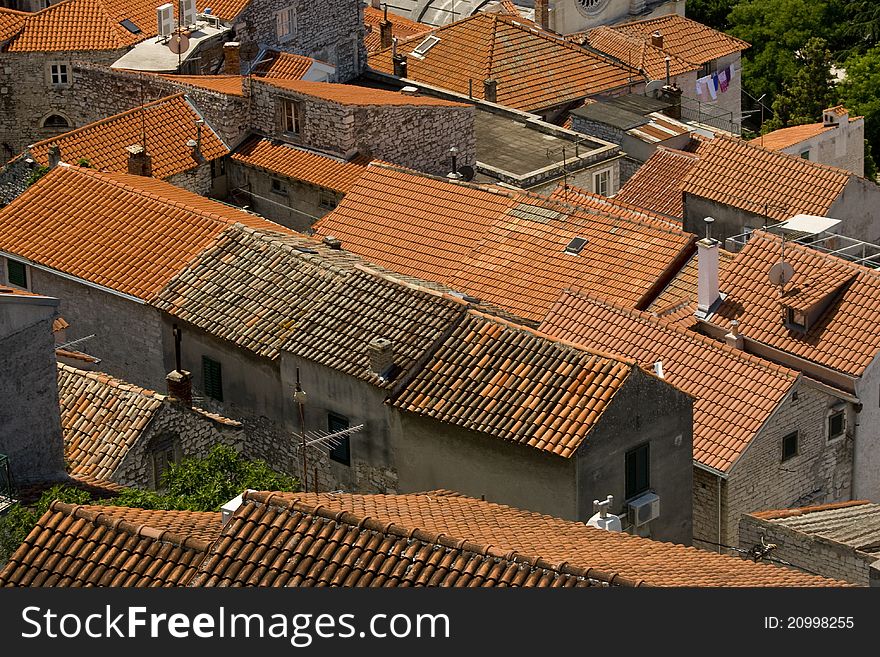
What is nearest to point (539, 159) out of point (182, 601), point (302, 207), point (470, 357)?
point (302, 207)

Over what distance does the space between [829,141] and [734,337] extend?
22.3 metres

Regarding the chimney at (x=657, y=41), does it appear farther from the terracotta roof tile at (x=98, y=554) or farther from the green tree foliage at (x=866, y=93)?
the terracotta roof tile at (x=98, y=554)

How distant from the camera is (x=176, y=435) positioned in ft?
124

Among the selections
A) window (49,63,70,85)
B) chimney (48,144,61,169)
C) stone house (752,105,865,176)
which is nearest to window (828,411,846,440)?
chimney (48,144,61,169)

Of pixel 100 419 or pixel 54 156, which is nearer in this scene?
pixel 100 419

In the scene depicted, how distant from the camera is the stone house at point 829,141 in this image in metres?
64.7

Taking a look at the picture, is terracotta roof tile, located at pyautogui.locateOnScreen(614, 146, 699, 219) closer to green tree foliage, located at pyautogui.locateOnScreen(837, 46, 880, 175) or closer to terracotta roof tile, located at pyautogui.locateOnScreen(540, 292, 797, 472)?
terracotta roof tile, located at pyautogui.locateOnScreen(540, 292, 797, 472)

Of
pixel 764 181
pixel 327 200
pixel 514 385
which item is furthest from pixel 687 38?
pixel 514 385

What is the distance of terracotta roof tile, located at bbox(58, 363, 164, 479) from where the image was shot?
121 ft

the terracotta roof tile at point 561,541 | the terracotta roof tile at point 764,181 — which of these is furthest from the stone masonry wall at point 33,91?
the terracotta roof tile at point 561,541

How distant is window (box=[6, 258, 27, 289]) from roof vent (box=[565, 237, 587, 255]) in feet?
39.0

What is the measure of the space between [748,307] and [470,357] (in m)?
9.94

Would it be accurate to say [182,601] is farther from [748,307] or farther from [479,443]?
[748,307]

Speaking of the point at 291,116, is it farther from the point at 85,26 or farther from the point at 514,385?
the point at 514,385
